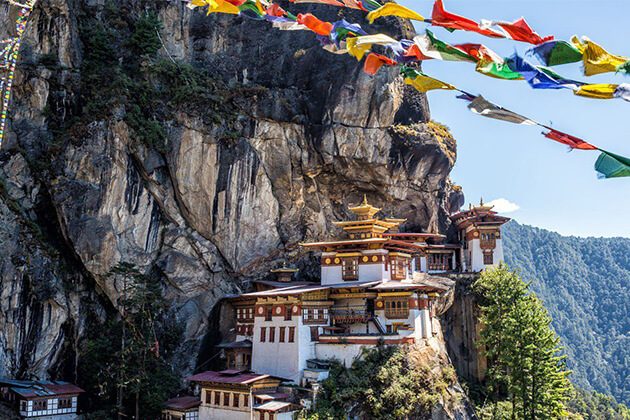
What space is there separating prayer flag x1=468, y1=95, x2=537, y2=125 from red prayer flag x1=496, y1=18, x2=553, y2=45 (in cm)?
71

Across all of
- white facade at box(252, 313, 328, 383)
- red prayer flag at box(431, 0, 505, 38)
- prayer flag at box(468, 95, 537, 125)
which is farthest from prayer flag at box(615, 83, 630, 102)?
white facade at box(252, 313, 328, 383)

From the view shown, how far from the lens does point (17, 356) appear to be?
29719mm

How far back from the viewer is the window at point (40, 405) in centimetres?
2806

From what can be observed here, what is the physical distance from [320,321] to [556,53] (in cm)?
2685

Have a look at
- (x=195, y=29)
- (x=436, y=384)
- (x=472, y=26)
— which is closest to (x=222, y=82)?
(x=195, y=29)

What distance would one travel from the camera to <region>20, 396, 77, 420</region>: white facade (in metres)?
27.8

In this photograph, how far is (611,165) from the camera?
20.2 feet

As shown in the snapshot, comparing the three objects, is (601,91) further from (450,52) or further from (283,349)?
(283,349)

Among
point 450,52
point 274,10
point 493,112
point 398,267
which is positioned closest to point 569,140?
point 493,112

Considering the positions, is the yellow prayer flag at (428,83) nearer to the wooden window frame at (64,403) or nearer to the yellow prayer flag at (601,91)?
the yellow prayer flag at (601,91)

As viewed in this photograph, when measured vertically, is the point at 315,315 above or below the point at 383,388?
above

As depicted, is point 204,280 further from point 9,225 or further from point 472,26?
point 472,26

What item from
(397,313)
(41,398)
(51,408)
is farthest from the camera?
(397,313)

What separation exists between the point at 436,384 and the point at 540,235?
367 ft
